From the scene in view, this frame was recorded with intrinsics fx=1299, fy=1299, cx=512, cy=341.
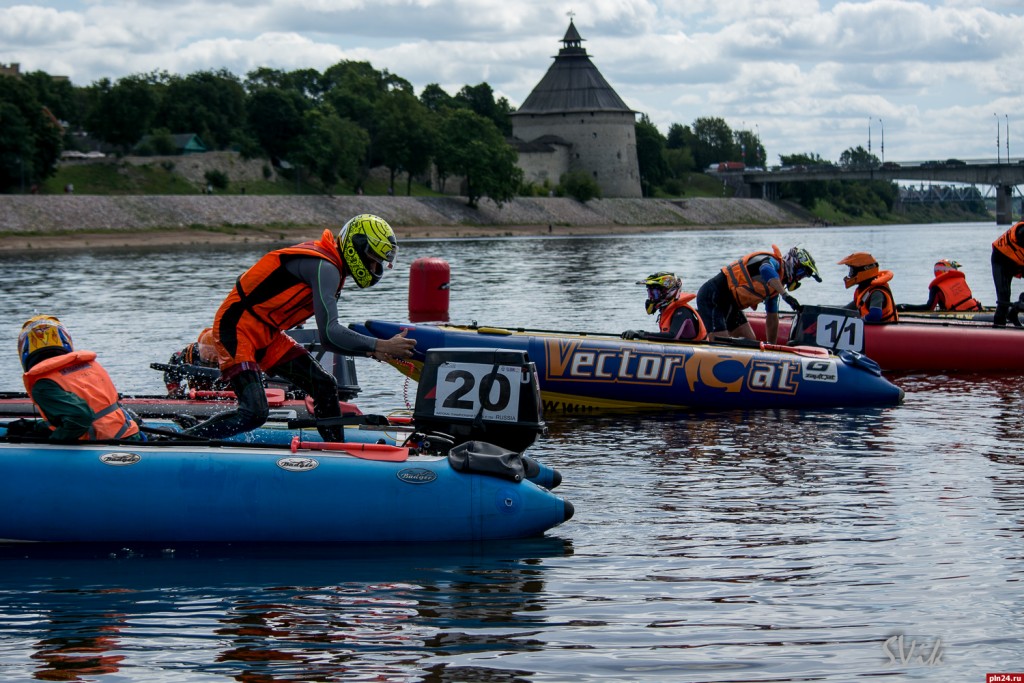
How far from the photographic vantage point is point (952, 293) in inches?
906

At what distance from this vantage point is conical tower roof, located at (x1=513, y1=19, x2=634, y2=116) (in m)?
145

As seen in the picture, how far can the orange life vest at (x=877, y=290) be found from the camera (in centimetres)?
1975

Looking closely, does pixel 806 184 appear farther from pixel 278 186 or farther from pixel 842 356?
pixel 842 356

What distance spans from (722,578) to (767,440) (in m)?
5.44

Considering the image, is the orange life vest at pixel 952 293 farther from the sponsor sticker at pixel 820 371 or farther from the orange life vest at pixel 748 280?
the sponsor sticker at pixel 820 371

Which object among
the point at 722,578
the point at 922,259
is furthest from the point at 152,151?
the point at 722,578

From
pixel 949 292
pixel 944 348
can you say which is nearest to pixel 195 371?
pixel 944 348

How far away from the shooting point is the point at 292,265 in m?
9.64

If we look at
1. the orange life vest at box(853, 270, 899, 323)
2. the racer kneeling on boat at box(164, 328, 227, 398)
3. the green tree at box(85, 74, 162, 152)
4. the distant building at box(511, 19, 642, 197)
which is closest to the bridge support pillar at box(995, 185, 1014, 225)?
the distant building at box(511, 19, 642, 197)

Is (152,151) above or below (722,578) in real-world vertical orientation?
above

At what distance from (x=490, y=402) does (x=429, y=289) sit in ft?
57.8

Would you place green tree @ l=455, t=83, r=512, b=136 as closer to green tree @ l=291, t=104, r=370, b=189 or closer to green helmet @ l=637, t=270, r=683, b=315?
green tree @ l=291, t=104, r=370, b=189

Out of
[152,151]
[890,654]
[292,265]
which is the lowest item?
[890,654]

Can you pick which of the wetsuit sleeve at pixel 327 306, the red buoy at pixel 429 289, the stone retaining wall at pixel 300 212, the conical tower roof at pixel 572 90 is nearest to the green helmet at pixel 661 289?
the wetsuit sleeve at pixel 327 306
